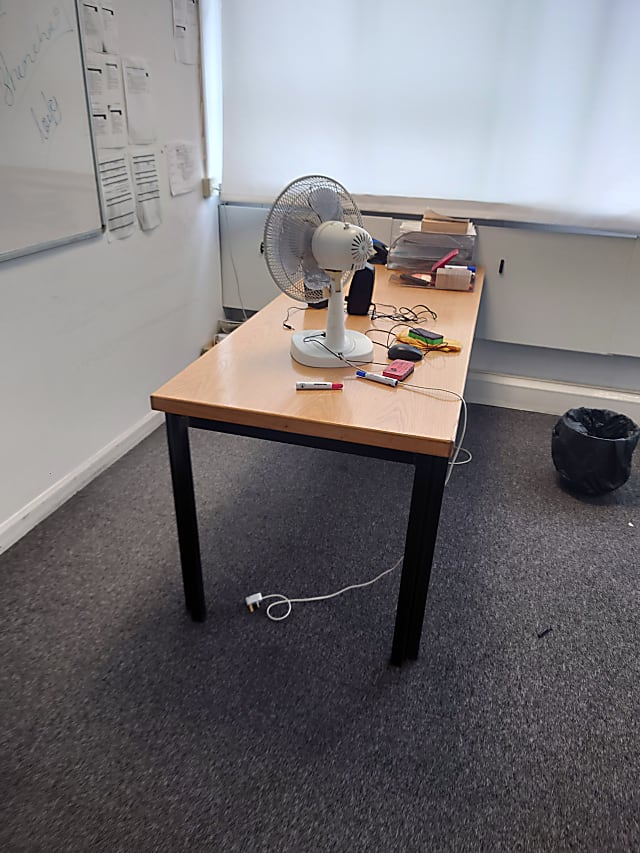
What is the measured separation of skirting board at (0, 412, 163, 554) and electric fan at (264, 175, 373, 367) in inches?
43.3

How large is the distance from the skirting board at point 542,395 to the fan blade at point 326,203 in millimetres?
1694

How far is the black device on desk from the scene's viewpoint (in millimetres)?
1903

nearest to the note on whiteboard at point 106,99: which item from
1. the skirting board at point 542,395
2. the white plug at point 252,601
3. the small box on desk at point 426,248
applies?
the small box on desk at point 426,248

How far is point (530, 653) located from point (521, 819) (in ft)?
1.54

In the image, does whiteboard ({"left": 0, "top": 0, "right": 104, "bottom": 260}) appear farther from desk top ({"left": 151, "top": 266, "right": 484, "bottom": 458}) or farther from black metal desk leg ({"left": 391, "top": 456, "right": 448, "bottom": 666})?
black metal desk leg ({"left": 391, "top": 456, "right": 448, "bottom": 666})

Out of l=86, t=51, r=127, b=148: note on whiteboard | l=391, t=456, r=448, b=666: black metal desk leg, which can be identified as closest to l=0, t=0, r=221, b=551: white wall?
l=86, t=51, r=127, b=148: note on whiteboard

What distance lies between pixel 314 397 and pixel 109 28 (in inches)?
61.3

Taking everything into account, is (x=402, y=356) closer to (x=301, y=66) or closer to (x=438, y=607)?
(x=438, y=607)

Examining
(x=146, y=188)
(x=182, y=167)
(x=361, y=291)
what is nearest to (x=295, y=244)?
(x=361, y=291)

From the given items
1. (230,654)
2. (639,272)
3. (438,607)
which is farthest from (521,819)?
(639,272)

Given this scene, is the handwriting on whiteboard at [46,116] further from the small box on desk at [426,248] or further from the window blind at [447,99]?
the small box on desk at [426,248]

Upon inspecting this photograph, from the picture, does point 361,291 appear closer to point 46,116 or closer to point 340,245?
point 340,245

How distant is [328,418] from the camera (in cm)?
133

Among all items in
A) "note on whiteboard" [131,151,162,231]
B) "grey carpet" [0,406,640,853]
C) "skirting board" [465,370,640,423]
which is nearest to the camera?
"grey carpet" [0,406,640,853]
